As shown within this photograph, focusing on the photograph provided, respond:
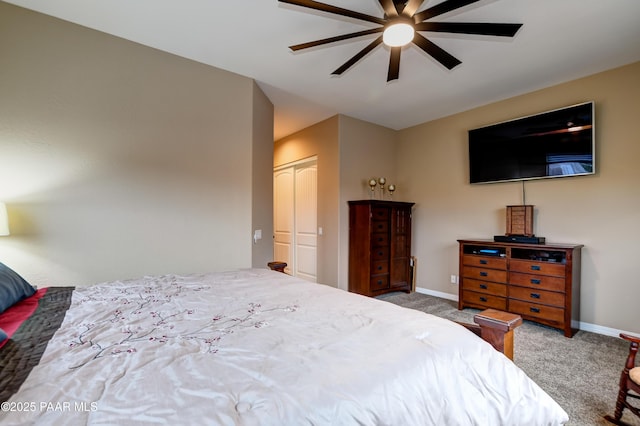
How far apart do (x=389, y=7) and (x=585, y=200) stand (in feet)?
10.1

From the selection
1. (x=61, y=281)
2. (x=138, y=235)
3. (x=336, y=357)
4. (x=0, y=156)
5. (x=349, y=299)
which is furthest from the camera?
(x=138, y=235)

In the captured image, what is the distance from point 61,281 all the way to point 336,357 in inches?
96.2

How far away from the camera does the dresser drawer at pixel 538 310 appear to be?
9.27 feet

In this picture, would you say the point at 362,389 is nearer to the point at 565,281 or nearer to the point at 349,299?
the point at 349,299

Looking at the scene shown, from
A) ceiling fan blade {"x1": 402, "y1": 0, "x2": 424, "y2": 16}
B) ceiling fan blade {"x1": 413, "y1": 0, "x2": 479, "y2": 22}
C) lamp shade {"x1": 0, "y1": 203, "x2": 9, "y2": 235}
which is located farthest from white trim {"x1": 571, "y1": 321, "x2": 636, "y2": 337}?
lamp shade {"x1": 0, "y1": 203, "x2": 9, "y2": 235}

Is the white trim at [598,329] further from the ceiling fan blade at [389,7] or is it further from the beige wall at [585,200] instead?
the ceiling fan blade at [389,7]

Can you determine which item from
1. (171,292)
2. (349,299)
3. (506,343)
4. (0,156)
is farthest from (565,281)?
(0,156)

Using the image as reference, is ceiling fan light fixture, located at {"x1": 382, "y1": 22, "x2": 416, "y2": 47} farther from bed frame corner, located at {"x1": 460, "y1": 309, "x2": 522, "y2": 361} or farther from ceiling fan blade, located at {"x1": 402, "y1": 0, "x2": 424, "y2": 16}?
bed frame corner, located at {"x1": 460, "y1": 309, "x2": 522, "y2": 361}

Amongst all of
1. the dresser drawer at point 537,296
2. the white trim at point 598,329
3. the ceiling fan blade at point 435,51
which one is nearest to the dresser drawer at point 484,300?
the dresser drawer at point 537,296

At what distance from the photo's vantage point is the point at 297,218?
16.8ft

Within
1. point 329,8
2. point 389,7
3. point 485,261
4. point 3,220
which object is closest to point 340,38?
point 329,8

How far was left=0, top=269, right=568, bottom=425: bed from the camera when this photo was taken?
2.04ft

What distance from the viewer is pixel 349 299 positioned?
4.62 ft

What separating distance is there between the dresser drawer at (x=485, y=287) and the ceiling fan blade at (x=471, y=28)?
104 inches
